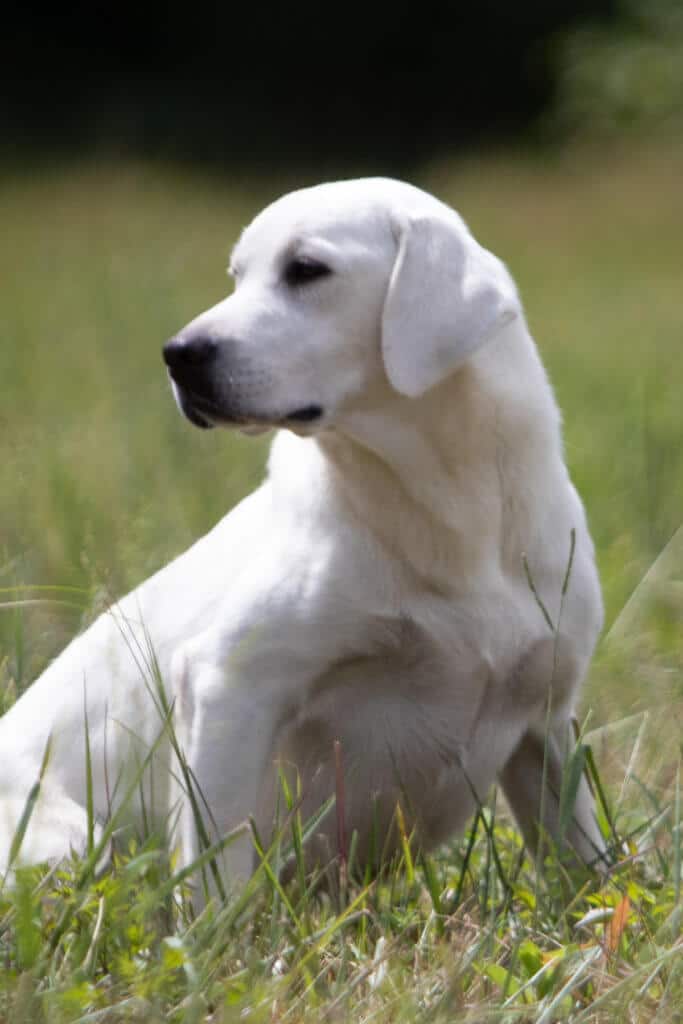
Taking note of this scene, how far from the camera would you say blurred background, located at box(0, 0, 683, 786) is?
3582 mm

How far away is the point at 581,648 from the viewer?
2.36 m

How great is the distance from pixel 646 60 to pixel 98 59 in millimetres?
7707

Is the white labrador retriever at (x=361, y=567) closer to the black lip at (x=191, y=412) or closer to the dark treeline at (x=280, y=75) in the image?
the black lip at (x=191, y=412)

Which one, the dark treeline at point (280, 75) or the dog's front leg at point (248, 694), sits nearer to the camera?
the dog's front leg at point (248, 694)

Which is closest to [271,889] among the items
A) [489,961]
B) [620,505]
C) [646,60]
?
[489,961]

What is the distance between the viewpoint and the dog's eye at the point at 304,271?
7.39 feet

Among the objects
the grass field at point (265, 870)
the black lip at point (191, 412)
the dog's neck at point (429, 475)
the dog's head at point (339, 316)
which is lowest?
the grass field at point (265, 870)

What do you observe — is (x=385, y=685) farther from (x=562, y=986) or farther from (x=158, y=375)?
(x=158, y=375)

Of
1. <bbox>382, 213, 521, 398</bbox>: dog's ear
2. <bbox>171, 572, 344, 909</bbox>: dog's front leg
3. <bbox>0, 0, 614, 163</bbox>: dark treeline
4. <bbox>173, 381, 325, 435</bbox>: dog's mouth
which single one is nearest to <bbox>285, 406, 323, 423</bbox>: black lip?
<bbox>173, 381, 325, 435</bbox>: dog's mouth

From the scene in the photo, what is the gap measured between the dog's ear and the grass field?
52 cm

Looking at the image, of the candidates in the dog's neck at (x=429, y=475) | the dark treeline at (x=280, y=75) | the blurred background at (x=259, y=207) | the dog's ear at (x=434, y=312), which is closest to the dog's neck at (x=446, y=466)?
the dog's neck at (x=429, y=475)

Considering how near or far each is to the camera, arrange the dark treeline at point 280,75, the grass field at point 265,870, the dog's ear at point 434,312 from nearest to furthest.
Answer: the grass field at point 265,870
the dog's ear at point 434,312
the dark treeline at point 280,75

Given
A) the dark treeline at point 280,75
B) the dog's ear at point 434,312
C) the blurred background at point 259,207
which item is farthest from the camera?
the dark treeline at point 280,75

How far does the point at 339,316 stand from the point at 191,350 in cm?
23
